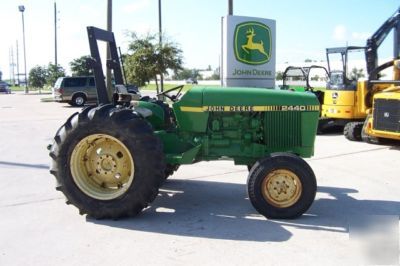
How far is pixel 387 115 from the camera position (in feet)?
37.7

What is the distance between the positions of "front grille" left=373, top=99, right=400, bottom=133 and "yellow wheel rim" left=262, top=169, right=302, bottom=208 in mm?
6722

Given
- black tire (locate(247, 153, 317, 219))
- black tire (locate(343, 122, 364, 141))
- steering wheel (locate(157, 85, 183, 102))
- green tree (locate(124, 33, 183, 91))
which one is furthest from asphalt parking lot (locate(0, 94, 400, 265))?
green tree (locate(124, 33, 183, 91))

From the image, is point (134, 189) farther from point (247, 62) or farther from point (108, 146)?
point (247, 62)

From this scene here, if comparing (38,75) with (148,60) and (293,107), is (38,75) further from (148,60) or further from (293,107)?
(293,107)

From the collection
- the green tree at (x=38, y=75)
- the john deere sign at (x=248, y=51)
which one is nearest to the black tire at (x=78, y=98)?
the john deere sign at (x=248, y=51)

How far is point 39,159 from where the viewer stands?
973 cm

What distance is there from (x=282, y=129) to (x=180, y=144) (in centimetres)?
132

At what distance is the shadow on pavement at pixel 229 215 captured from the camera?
17.0ft

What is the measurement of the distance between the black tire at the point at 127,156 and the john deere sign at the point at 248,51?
27.2 feet

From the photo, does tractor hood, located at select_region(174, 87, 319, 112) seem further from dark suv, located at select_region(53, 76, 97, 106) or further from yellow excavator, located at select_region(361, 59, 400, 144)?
dark suv, located at select_region(53, 76, 97, 106)

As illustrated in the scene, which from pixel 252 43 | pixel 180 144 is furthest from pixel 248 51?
pixel 180 144


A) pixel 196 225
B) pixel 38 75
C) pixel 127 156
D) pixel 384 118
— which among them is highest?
pixel 38 75

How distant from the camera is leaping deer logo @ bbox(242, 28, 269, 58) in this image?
45.3 feet

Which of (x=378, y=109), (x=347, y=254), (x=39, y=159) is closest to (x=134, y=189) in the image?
(x=347, y=254)
